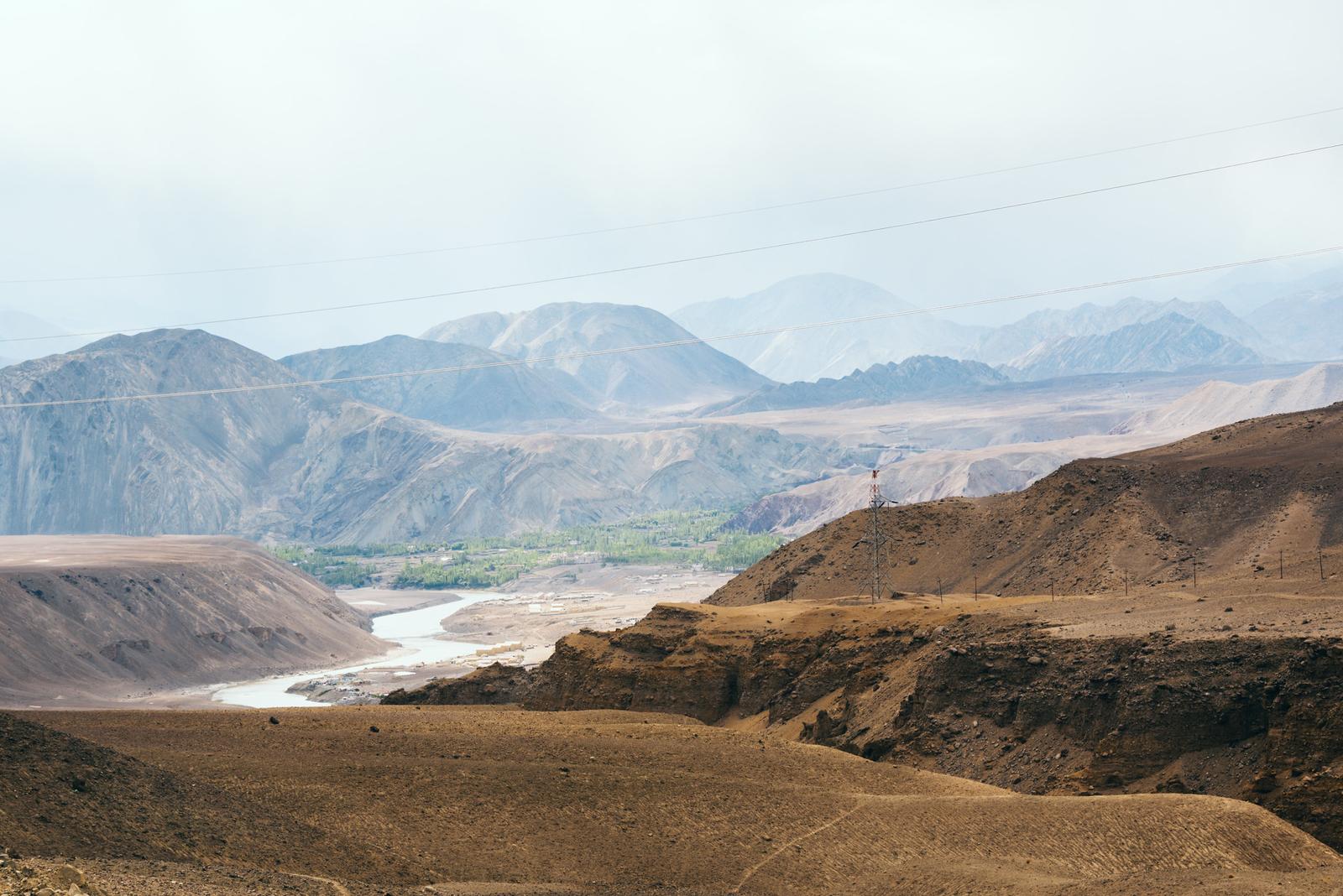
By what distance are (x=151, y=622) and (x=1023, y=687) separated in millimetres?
117759

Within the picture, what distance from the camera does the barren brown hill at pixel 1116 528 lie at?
71.8 m

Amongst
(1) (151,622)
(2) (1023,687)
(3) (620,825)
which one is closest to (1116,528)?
(2) (1023,687)

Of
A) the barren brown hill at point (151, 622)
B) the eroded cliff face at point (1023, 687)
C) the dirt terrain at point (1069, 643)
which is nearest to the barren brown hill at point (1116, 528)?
the dirt terrain at point (1069, 643)

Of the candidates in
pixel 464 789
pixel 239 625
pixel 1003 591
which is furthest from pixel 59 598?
pixel 464 789

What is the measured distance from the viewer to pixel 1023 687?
46.3 meters

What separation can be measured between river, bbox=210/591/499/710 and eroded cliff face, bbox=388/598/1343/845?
37853mm

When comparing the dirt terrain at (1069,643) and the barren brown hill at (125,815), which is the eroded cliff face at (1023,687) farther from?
the barren brown hill at (125,815)

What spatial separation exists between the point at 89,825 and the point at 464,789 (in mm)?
11224

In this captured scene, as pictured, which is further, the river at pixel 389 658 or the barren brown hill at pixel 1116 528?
the river at pixel 389 658

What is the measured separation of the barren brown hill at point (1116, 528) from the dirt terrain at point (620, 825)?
3373 centimetres

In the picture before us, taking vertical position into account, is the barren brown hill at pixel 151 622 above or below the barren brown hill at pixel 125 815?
below

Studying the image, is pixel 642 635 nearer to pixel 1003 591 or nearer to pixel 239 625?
pixel 1003 591

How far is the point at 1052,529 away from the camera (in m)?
81.6

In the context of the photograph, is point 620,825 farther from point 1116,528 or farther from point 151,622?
point 151,622
